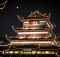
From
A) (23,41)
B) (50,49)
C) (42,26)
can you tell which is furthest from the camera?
(42,26)

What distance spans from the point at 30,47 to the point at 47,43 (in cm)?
224

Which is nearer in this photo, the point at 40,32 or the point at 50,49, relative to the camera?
the point at 50,49

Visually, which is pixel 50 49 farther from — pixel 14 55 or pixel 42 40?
pixel 14 55

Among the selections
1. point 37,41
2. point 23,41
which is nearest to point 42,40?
point 37,41

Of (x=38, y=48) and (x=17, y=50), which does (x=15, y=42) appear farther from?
(x=38, y=48)

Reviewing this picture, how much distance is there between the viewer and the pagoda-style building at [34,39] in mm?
26203

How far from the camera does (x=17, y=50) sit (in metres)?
26.6

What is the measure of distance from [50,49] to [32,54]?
8.21ft

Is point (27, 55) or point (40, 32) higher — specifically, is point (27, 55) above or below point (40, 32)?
below

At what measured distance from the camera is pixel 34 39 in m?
27.2

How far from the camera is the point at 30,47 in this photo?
2655cm

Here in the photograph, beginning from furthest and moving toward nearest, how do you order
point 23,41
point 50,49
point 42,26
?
point 42,26 → point 23,41 → point 50,49

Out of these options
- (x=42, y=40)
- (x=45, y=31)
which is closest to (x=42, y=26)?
(x=45, y=31)

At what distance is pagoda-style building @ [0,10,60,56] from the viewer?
2620 cm
